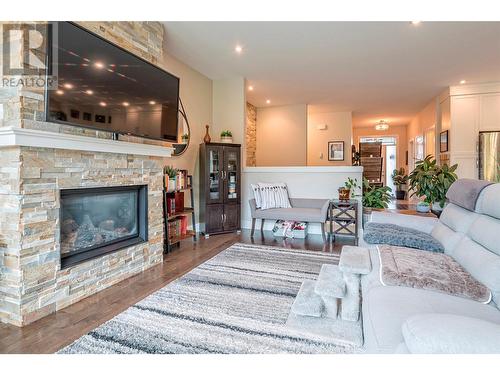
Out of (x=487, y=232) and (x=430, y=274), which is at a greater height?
(x=487, y=232)

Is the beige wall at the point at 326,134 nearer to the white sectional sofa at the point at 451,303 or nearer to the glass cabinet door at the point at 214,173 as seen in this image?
the glass cabinet door at the point at 214,173

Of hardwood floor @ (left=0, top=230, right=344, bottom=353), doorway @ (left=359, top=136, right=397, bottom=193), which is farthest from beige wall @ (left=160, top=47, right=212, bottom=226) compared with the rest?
doorway @ (left=359, top=136, right=397, bottom=193)

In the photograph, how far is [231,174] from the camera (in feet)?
15.4

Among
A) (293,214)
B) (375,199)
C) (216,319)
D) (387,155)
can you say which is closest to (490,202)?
(216,319)

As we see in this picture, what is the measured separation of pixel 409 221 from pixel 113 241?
2.77m

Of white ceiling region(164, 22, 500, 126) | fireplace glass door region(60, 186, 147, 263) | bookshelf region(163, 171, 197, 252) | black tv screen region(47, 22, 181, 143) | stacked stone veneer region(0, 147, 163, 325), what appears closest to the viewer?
stacked stone veneer region(0, 147, 163, 325)

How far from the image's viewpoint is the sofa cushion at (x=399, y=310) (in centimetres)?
110

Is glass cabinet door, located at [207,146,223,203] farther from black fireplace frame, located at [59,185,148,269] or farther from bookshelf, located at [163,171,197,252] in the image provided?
black fireplace frame, located at [59,185,148,269]

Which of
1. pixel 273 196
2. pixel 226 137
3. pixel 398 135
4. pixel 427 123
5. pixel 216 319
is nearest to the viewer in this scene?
pixel 216 319

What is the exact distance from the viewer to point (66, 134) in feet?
6.59

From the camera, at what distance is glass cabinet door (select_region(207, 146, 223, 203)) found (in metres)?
4.44

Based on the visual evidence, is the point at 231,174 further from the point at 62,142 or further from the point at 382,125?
the point at 382,125

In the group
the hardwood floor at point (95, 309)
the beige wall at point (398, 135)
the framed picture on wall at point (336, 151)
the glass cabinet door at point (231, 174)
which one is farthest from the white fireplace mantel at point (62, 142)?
the beige wall at point (398, 135)
